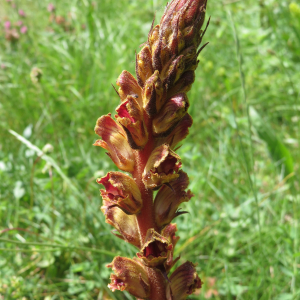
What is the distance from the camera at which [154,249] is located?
1.54 meters

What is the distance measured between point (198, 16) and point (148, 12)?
4546 millimetres

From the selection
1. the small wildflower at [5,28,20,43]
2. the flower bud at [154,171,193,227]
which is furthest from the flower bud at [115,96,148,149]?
the small wildflower at [5,28,20,43]

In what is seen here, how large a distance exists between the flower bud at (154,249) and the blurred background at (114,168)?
72 cm

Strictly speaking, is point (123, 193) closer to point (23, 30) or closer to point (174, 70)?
Result: point (174, 70)

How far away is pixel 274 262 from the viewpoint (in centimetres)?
257

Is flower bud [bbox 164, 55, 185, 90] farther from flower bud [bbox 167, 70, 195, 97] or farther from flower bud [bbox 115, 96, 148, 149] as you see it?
flower bud [bbox 115, 96, 148, 149]

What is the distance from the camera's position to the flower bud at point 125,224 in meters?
1.65

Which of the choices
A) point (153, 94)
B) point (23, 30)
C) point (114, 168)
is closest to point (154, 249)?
point (153, 94)

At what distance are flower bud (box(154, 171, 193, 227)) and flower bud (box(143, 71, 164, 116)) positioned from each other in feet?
1.29

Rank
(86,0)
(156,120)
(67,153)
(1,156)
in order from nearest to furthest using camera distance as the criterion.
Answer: (156,120) → (1,156) → (67,153) → (86,0)

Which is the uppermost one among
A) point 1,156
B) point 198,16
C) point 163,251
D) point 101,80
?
point 101,80

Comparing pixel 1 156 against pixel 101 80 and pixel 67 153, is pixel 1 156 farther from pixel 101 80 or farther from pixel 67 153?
pixel 101 80

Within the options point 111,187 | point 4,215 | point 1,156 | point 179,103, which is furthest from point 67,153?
point 179,103

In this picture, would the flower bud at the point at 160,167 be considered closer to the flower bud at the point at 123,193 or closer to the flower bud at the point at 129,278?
the flower bud at the point at 123,193
